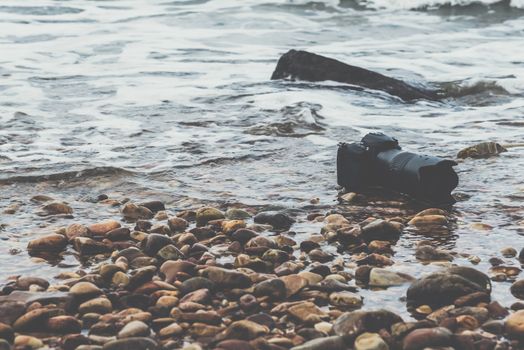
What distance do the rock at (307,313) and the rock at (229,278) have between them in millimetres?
311

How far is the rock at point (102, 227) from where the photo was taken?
3924mm

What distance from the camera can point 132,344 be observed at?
8.42 feet

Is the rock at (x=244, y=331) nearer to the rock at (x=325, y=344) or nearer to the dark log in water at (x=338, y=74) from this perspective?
the rock at (x=325, y=344)

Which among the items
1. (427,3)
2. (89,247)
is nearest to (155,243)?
(89,247)

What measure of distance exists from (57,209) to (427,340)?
7.94 feet

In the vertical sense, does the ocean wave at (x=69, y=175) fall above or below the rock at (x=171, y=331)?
above

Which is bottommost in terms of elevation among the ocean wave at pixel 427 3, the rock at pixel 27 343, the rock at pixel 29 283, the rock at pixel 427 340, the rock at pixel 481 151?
the rock at pixel 27 343

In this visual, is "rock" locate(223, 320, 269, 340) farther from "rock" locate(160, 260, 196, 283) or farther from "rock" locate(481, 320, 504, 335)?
"rock" locate(481, 320, 504, 335)

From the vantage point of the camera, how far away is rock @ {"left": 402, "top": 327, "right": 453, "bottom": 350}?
2.56 meters

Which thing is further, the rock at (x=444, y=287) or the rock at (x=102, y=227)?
the rock at (x=102, y=227)

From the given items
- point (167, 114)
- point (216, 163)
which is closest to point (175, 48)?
point (167, 114)

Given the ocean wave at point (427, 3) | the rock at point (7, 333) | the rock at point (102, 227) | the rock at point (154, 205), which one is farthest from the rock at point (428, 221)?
the ocean wave at point (427, 3)

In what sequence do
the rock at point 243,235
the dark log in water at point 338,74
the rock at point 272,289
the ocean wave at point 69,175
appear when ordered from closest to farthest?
the rock at point 272,289, the rock at point 243,235, the ocean wave at point 69,175, the dark log in water at point 338,74

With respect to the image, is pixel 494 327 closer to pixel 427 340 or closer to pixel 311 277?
pixel 427 340
